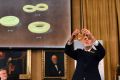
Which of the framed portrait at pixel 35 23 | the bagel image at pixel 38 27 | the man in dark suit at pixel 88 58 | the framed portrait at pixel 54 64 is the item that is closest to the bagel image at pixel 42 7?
the framed portrait at pixel 35 23

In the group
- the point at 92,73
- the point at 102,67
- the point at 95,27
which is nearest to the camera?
the point at 92,73

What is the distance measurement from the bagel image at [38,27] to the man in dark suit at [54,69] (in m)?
0.49

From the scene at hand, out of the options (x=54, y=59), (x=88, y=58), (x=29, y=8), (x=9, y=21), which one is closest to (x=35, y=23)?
(x=29, y=8)

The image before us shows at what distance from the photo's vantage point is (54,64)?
407 cm

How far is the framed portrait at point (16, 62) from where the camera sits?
13.1 ft

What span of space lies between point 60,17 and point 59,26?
14cm

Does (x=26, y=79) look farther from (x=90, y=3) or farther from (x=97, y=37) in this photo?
(x=90, y=3)

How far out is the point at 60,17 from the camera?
13.7 feet

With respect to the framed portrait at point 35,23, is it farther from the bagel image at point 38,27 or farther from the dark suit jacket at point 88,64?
the dark suit jacket at point 88,64

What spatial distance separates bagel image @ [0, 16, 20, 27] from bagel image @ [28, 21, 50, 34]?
0.22 metres

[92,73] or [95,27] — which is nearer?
[92,73]

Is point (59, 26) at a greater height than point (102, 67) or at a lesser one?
greater

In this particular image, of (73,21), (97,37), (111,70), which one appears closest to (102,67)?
(111,70)

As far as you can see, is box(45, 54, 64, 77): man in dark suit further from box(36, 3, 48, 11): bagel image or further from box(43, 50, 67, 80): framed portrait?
box(36, 3, 48, 11): bagel image
